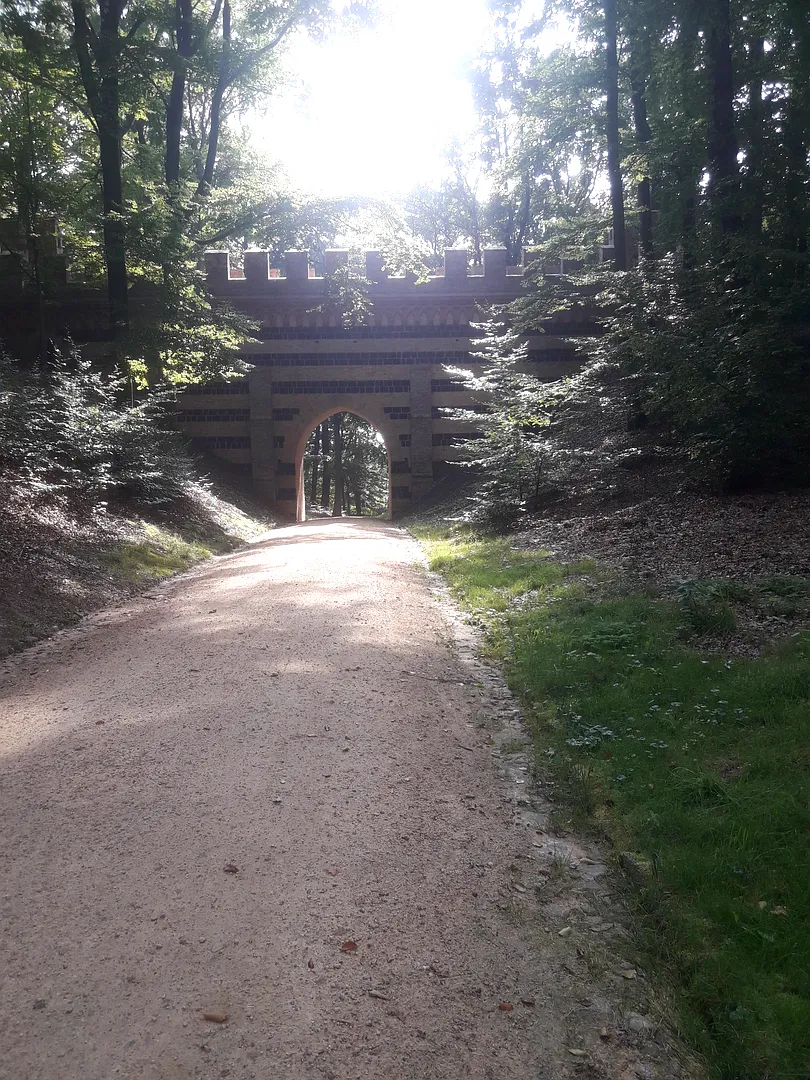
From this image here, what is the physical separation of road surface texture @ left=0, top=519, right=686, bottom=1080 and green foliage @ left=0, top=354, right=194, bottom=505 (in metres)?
5.37

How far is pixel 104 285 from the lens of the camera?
61.6ft

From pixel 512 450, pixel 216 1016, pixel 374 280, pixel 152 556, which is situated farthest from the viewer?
pixel 374 280

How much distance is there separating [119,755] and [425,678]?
2.21m

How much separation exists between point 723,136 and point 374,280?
11.5m

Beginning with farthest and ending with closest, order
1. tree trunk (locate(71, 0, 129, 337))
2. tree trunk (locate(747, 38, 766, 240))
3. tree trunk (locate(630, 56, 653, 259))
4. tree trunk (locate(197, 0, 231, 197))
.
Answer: tree trunk (locate(197, 0, 231, 197)), tree trunk (locate(630, 56, 653, 259)), tree trunk (locate(71, 0, 129, 337)), tree trunk (locate(747, 38, 766, 240))

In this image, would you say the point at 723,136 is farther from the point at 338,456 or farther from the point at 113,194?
the point at 338,456

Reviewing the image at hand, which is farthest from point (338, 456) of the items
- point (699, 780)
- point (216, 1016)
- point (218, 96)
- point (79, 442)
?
point (216, 1016)

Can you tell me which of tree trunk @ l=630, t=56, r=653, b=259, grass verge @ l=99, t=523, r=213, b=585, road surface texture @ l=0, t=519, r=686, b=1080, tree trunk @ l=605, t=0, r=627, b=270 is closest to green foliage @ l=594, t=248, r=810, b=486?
tree trunk @ l=605, t=0, r=627, b=270

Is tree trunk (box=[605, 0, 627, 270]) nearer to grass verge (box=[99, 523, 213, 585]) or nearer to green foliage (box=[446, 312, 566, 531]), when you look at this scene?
green foliage (box=[446, 312, 566, 531])

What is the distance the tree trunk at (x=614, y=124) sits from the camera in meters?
14.2

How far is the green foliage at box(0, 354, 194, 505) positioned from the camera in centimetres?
1030

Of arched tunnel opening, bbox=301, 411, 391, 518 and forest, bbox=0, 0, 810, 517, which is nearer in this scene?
forest, bbox=0, 0, 810, 517

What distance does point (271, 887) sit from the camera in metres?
2.99

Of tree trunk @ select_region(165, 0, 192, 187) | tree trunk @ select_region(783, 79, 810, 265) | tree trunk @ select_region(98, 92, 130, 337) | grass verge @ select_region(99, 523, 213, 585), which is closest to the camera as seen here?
grass verge @ select_region(99, 523, 213, 585)
